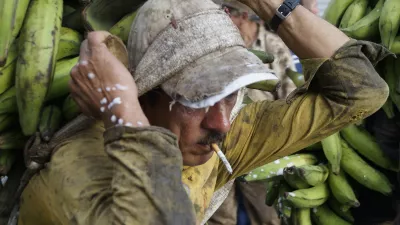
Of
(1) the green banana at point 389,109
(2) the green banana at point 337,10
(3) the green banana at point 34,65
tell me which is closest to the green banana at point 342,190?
(1) the green banana at point 389,109

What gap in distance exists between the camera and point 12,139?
6.20ft

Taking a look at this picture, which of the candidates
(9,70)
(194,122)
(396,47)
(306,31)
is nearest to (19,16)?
(9,70)

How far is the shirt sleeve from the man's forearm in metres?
0.02

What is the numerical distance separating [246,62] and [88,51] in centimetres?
36

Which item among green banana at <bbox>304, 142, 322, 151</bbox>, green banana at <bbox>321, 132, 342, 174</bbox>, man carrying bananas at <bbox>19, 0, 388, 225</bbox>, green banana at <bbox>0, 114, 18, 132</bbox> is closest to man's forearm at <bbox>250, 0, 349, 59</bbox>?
man carrying bananas at <bbox>19, 0, 388, 225</bbox>

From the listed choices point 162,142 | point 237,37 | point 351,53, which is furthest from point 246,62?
point 351,53

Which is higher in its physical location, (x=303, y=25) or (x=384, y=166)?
(x=303, y=25)

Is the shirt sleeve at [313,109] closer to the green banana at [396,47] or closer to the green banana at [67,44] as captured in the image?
the green banana at [67,44]

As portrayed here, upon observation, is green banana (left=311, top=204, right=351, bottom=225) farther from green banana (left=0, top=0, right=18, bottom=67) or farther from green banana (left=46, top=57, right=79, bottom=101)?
green banana (left=0, top=0, right=18, bottom=67)

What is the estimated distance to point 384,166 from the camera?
3.02 m

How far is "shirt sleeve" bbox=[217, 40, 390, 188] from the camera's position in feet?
6.52

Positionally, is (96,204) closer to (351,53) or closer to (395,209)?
(351,53)

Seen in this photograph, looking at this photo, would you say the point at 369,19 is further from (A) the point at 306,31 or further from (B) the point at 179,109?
(B) the point at 179,109

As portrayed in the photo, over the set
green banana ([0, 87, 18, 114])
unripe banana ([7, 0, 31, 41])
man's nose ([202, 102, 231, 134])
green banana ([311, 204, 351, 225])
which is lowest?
green banana ([311, 204, 351, 225])
